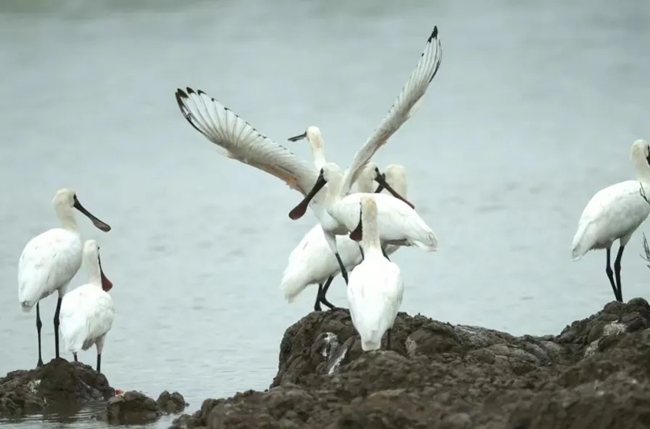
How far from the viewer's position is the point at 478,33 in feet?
153

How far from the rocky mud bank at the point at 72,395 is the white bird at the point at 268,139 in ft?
6.60

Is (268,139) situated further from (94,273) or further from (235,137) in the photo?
(94,273)

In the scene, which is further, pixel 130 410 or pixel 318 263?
pixel 318 263

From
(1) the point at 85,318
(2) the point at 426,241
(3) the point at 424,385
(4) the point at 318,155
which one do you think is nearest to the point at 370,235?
(2) the point at 426,241

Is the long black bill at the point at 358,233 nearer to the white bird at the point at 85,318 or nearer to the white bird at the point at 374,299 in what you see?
the white bird at the point at 374,299

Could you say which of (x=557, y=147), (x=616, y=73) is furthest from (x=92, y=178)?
(x=616, y=73)

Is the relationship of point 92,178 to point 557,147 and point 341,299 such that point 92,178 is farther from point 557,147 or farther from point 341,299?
point 341,299

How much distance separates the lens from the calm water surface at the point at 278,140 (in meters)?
17.5

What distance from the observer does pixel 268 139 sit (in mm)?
13227

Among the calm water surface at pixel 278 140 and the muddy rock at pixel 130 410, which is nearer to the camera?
the muddy rock at pixel 130 410

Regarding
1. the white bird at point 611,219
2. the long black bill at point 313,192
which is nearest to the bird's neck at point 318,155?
the long black bill at point 313,192

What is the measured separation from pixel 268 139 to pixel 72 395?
2.55m

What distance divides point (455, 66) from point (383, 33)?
4401 mm

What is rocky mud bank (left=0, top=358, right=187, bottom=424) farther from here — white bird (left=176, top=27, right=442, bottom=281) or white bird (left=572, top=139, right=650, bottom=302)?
white bird (left=572, top=139, right=650, bottom=302)
